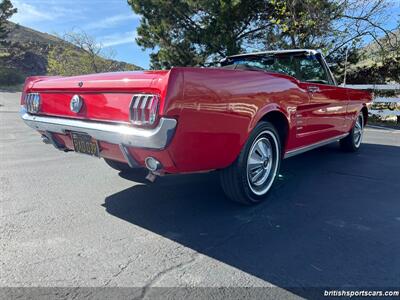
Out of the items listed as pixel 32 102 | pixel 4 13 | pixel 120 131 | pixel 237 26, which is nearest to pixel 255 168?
pixel 120 131

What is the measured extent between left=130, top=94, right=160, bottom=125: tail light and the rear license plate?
56 centimetres

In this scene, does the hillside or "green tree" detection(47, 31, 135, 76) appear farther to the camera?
the hillside

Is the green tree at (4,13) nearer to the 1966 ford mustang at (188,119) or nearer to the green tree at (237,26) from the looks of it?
the green tree at (237,26)

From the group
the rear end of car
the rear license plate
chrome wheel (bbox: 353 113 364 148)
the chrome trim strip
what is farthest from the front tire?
chrome wheel (bbox: 353 113 364 148)

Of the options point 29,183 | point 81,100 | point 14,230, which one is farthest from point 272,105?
point 29,183

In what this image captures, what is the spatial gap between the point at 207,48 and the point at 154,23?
10.00ft

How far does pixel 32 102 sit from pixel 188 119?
202cm

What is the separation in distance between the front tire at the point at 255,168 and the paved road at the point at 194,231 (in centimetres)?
15

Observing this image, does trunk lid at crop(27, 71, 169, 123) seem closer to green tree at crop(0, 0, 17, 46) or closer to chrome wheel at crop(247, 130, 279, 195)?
chrome wheel at crop(247, 130, 279, 195)

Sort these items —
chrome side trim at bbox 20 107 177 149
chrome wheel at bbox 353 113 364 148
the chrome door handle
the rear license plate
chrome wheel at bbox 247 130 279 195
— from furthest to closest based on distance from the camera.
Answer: chrome wheel at bbox 353 113 364 148 < the chrome door handle < chrome wheel at bbox 247 130 279 195 < the rear license plate < chrome side trim at bbox 20 107 177 149

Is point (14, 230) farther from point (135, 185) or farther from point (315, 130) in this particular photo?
point (315, 130)

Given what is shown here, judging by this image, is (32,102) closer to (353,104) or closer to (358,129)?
(353,104)

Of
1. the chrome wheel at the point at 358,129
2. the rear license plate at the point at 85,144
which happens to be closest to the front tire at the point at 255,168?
the rear license plate at the point at 85,144

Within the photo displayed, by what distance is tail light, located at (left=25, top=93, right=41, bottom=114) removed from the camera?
3.52 m
